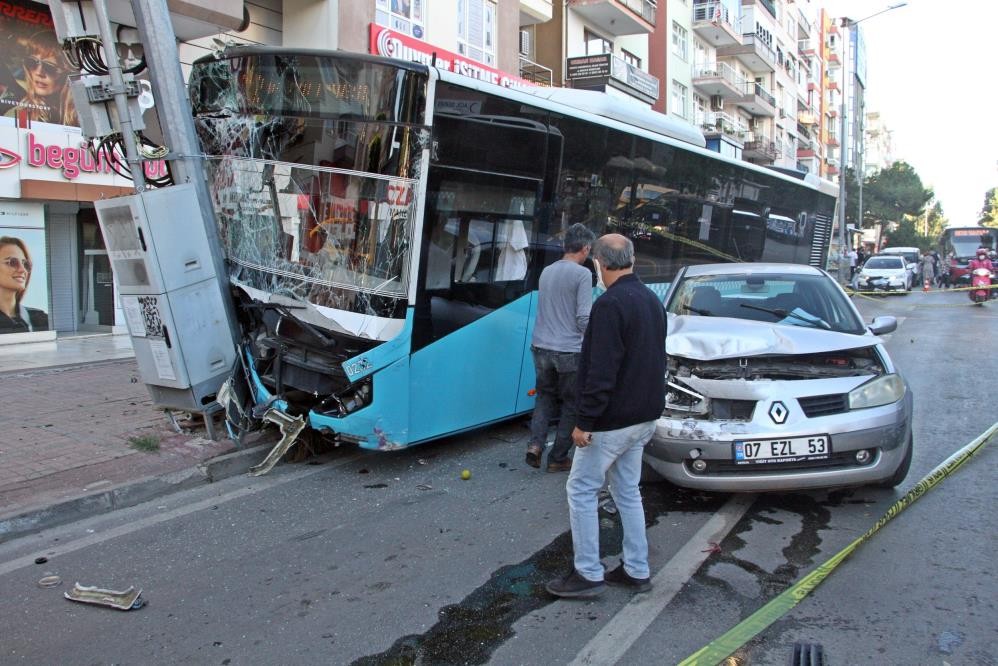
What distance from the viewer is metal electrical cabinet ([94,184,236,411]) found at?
5.82m

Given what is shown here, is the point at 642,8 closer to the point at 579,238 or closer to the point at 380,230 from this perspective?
the point at 579,238

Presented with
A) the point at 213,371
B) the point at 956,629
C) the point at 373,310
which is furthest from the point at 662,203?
the point at 956,629

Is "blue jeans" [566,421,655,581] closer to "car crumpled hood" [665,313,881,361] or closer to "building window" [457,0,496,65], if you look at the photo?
"car crumpled hood" [665,313,881,361]

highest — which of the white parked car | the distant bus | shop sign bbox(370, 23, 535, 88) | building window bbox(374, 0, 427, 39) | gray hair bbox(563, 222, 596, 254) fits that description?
building window bbox(374, 0, 427, 39)

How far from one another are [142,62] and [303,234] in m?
2.22

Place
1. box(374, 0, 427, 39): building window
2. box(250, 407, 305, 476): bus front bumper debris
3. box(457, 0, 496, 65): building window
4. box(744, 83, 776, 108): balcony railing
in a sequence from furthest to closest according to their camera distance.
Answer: box(744, 83, 776, 108): balcony railing < box(457, 0, 496, 65): building window < box(374, 0, 427, 39): building window < box(250, 407, 305, 476): bus front bumper debris

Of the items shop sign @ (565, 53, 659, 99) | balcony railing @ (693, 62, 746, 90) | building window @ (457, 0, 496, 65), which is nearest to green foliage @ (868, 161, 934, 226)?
balcony railing @ (693, 62, 746, 90)

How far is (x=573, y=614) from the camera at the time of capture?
3.57 metres

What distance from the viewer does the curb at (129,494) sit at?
4801 millimetres

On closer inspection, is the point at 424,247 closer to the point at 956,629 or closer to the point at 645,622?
the point at 645,622

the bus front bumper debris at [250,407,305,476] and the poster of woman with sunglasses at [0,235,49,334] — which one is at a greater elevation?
the poster of woman with sunglasses at [0,235,49,334]

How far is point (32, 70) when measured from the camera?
11.8 m

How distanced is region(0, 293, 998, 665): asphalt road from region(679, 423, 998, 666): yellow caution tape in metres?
0.05

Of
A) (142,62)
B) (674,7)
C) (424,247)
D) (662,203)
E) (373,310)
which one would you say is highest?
(674,7)
